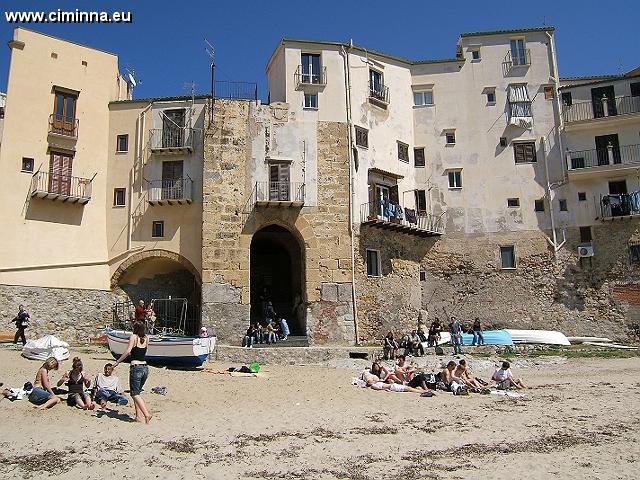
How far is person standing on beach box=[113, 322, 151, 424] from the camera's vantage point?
1131cm

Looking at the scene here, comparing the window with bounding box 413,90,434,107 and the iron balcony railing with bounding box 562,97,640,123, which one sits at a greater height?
the window with bounding box 413,90,434,107

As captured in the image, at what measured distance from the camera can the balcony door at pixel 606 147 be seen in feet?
102

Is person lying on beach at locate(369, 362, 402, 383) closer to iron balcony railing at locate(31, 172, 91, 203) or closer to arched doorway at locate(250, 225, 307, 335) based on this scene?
arched doorway at locate(250, 225, 307, 335)

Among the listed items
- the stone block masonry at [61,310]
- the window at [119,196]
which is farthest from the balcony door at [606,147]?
the stone block masonry at [61,310]

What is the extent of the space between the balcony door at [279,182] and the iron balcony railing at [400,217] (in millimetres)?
4163

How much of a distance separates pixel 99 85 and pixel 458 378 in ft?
Answer: 76.6

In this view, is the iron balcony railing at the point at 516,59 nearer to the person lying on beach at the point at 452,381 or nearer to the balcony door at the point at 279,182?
the balcony door at the point at 279,182

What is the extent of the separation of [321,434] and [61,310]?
18.6 meters

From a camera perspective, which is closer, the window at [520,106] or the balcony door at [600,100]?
the balcony door at [600,100]

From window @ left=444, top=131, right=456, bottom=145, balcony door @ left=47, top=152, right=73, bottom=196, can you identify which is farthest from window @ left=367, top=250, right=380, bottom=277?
balcony door @ left=47, top=152, right=73, bottom=196

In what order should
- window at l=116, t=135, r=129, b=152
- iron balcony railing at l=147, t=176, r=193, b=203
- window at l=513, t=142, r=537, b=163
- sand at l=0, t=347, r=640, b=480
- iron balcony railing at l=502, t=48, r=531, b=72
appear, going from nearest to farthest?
sand at l=0, t=347, r=640, b=480
iron balcony railing at l=147, t=176, r=193, b=203
window at l=116, t=135, r=129, b=152
window at l=513, t=142, r=537, b=163
iron balcony railing at l=502, t=48, r=531, b=72

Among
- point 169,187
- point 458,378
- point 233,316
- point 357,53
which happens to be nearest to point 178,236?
point 169,187

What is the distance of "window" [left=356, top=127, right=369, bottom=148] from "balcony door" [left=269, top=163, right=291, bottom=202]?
4295mm

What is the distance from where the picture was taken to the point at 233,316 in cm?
2609
